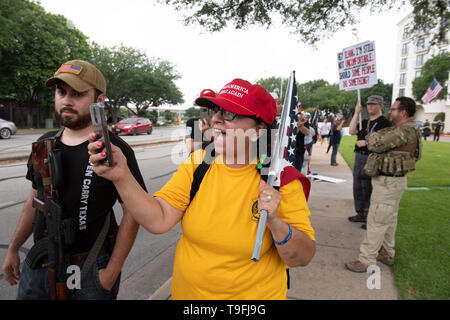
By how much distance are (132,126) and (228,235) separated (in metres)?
24.6

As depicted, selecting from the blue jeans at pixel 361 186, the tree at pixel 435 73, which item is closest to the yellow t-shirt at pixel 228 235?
the blue jeans at pixel 361 186

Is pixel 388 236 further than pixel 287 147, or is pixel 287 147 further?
pixel 388 236

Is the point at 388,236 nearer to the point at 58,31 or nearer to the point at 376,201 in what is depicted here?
the point at 376,201

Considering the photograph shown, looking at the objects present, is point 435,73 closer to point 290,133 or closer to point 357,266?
point 357,266

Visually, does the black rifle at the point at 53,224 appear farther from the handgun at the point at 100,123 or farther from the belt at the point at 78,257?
the handgun at the point at 100,123

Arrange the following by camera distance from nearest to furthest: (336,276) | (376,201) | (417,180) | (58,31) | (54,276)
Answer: (54,276) < (336,276) < (376,201) < (417,180) < (58,31)

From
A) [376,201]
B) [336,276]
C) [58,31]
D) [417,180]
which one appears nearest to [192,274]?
[336,276]

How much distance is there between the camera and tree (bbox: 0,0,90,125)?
24.6m

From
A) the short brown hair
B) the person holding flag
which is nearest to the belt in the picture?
the person holding flag

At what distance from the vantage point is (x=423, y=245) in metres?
3.85

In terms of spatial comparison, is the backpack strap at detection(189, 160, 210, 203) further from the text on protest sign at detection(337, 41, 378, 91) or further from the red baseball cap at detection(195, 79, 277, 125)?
the text on protest sign at detection(337, 41, 378, 91)

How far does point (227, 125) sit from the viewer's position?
1488mm
